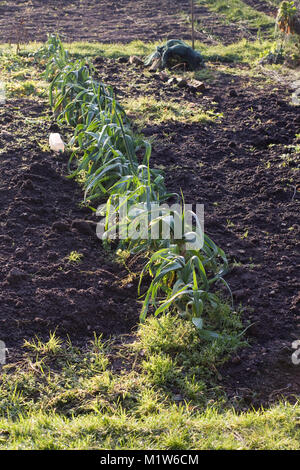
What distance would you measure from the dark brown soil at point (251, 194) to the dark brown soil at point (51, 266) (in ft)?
2.30

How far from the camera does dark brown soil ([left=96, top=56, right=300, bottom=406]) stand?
9.83 ft

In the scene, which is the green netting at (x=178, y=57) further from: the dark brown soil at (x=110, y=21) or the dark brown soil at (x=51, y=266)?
the dark brown soil at (x=51, y=266)

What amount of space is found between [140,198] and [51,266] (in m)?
0.70

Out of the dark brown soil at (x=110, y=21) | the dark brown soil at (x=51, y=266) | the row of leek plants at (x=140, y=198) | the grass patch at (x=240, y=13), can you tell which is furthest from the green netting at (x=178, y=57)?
the dark brown soil at (x=51, y=266)

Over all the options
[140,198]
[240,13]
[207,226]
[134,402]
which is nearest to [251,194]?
[207,226]

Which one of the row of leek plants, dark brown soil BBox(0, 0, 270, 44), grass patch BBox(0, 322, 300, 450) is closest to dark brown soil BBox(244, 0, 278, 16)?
dark brown soil BBox(0, 0, 270, 44)

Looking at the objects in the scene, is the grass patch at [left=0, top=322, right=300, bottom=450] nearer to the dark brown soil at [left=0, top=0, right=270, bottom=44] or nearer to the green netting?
the green netting

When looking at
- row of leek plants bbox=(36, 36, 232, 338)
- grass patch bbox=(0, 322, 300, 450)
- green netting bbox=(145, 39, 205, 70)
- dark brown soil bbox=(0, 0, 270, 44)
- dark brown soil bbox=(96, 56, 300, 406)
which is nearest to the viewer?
grass patch bbox=(0, 322, 300, 450)

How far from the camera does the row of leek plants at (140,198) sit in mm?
3170

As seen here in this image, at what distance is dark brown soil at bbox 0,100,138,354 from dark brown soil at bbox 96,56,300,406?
702mm

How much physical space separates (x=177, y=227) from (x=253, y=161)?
7.06 feet

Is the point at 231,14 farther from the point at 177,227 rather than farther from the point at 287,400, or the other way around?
the point at 287,400

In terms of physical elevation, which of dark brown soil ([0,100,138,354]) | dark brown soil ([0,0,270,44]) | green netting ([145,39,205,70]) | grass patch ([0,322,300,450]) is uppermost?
dark brown soil ([0,0,270,44])

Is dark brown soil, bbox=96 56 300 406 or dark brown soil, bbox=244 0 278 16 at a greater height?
dark brown soil, bbox=244 0 278 16
